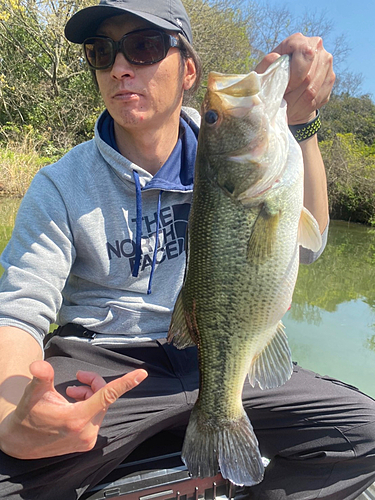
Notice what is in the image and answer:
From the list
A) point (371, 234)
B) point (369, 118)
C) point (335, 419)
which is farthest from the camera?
point (369, 118)

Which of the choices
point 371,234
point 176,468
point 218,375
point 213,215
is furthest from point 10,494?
point 371,234

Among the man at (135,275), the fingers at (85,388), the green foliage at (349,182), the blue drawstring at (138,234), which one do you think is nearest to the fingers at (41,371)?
the fingers at (85,388)

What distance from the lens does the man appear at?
5.01 feet

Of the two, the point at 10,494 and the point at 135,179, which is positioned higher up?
the point at 135,179

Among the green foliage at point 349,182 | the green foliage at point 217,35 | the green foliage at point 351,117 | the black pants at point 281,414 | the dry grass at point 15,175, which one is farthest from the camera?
the green foliage at point 351,117

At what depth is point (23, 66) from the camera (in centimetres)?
1498

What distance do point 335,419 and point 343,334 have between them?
203cm

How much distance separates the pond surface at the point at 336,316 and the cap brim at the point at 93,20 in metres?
2.33

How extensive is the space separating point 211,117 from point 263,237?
420 millimetres

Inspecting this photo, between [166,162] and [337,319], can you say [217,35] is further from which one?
[166,162]

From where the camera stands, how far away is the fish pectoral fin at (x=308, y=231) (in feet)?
4.46

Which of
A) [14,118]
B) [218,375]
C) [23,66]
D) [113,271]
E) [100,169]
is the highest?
[23,66]

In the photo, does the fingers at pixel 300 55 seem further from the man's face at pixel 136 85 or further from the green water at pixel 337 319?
the green water at pixel 337 319

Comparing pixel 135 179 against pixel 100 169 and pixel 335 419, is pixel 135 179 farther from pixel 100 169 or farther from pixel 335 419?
pixel 335 419
